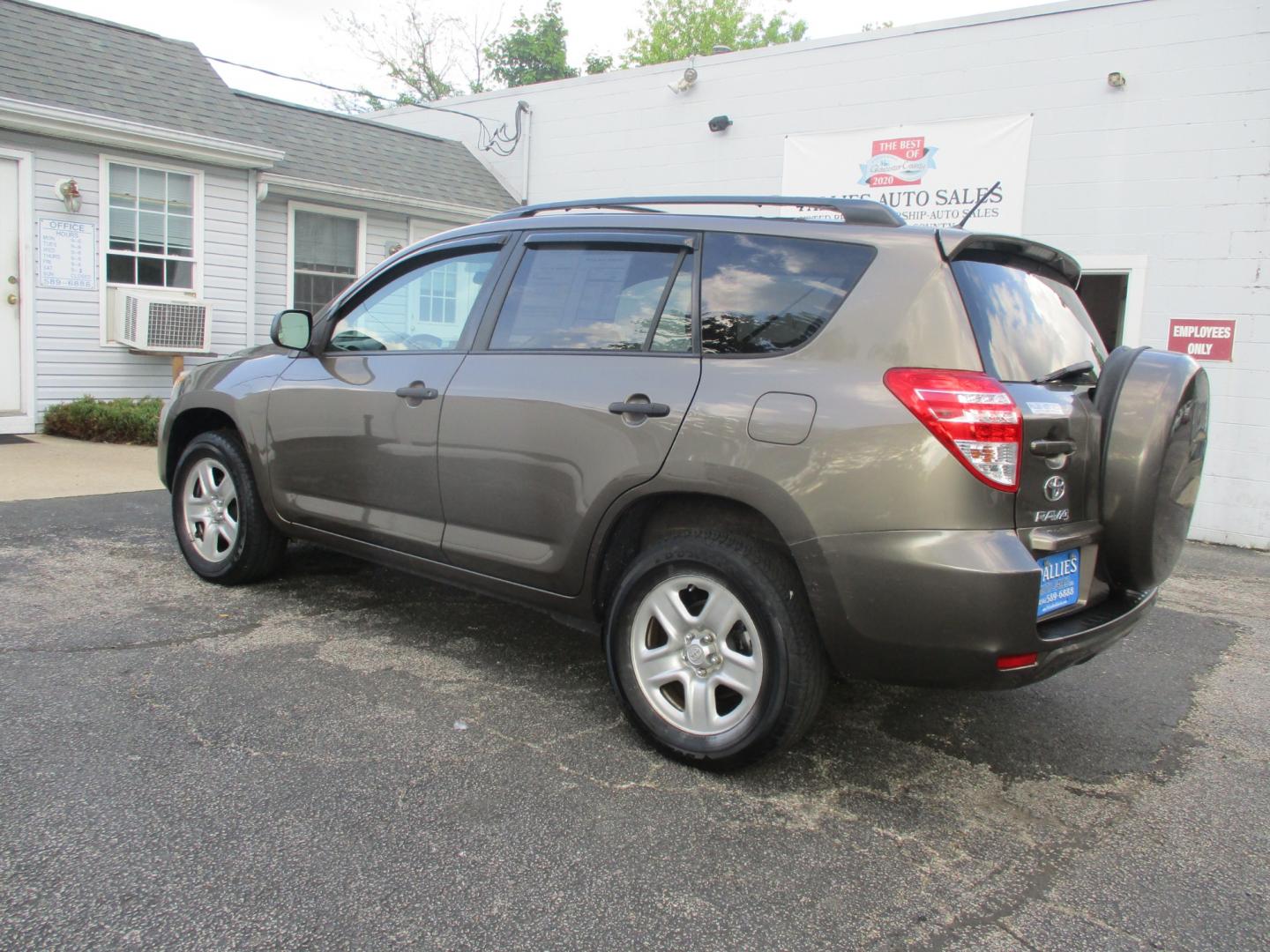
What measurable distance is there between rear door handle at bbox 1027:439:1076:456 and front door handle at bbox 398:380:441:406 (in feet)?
7.08

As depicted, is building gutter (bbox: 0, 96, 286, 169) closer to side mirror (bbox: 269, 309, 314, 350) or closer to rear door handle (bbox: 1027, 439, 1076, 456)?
side mirror (bbox: 269, 309, 314, 350)

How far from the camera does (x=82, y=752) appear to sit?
2809mm

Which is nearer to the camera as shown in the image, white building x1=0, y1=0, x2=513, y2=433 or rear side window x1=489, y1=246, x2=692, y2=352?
rear side window x1=489, y1=246, x2=692, y2=352

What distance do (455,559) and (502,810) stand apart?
3.84 feet

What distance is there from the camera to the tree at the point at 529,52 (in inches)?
1374

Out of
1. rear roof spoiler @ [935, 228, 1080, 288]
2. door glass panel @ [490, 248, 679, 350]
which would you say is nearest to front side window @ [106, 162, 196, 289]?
door glass panel @ [490, 248, 679, 350]

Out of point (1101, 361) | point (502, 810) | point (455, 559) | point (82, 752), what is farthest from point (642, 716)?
point (1101, 361)

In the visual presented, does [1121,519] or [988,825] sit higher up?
[1121,519]

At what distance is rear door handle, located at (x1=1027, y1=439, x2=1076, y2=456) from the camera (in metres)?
2.52

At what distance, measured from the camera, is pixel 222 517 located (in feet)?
15.0

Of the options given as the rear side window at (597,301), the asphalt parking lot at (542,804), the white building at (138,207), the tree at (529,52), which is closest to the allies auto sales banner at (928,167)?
the white building at (138,207)

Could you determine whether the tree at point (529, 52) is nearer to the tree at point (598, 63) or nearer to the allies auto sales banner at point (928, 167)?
the tree at point (598, 63)

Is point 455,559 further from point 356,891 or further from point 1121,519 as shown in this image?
point 1121,519

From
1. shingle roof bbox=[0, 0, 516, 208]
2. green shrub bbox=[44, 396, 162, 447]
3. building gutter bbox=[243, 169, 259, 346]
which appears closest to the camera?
green shrub bbox=[44, 396, 162, 447]
